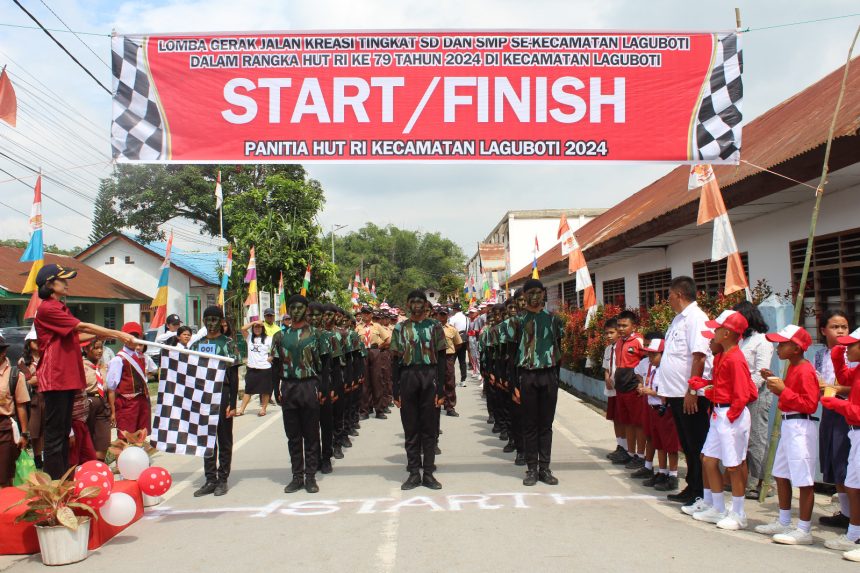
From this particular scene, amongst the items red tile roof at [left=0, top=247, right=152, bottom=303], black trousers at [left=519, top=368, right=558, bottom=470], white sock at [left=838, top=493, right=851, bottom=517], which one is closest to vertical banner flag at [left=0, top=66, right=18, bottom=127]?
black trousers at [left=519, top=368, right=558, bottom=470]

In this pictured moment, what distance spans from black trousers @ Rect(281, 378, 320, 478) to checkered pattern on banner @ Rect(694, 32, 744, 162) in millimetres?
4895

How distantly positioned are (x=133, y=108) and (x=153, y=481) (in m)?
3.97

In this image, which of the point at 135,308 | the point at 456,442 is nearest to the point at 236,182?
the point at 135,308

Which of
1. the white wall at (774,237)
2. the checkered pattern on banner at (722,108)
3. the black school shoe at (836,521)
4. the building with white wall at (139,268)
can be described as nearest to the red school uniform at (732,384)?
the black school shoe at (836,521)

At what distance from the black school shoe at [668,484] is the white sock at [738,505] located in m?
1.19

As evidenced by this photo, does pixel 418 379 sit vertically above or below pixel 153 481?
above

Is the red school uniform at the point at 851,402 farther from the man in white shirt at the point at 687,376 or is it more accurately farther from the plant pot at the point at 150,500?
the plant pot at the point at 150,500

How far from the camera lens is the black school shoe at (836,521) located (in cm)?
548

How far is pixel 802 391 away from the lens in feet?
16.8

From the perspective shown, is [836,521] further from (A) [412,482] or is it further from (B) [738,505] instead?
(A) [412,482]

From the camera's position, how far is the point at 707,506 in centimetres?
582

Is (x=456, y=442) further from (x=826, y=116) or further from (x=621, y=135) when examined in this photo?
(x=826, y=116)

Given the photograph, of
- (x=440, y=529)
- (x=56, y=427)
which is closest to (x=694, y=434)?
(x=440, y=529)

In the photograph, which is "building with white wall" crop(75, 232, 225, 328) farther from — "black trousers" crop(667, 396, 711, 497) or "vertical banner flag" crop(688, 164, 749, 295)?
"black trousers" crop(667, 396, 711, 497)
